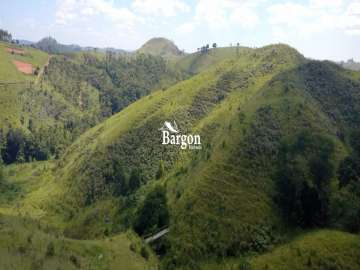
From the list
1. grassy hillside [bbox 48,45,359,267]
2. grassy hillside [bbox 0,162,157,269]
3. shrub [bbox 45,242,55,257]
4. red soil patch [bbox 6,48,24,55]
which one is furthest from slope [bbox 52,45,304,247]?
red soil patch [bbox 6,48,24,55]

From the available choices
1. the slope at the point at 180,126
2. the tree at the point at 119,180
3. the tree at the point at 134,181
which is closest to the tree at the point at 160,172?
the slope at the point at 180,126

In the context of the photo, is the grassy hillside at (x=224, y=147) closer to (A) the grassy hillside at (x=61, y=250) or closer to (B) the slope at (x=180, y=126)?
(B) the slope at (x=180, y=126)

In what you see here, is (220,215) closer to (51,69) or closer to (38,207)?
(38,207)

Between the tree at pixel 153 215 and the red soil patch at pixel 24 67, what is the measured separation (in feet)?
459

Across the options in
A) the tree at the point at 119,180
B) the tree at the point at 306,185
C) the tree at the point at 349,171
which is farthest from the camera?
the tree at the point at 119,180

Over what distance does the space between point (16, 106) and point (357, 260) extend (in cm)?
13256

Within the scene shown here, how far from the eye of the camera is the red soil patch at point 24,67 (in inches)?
6393

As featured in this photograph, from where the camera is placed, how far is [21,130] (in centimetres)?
12425

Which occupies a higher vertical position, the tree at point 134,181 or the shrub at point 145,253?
the tree at point 134,181

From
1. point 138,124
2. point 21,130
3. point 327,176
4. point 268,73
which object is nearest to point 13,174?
point 21,130

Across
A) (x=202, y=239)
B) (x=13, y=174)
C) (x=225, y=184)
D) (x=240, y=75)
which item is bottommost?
(x=13, y=174)

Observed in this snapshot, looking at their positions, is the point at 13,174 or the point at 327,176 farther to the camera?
the point at 13,174

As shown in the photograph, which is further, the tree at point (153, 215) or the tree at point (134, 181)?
the tree at point (134, 181)

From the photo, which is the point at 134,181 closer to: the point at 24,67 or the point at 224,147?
the point at 224,147
